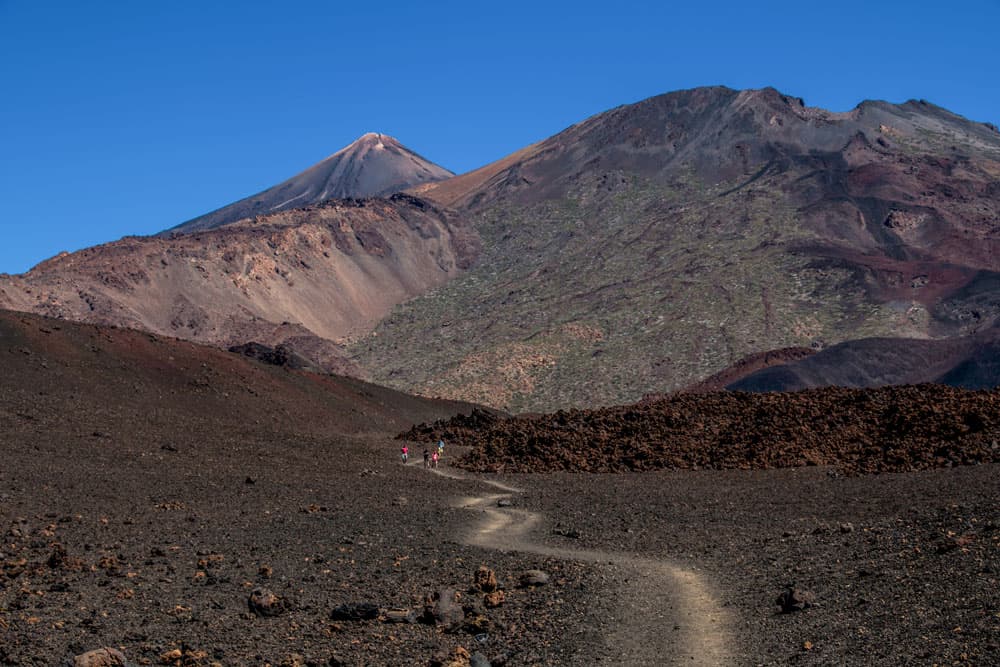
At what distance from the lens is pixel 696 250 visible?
92.2m

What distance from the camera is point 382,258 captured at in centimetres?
10900

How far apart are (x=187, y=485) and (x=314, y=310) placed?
7727 centimetres

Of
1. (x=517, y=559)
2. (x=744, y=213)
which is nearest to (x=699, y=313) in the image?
(x=744, y=213)

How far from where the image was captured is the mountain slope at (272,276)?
261 feet

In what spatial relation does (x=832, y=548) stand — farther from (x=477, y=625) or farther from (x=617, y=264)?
(x=617, y=264)

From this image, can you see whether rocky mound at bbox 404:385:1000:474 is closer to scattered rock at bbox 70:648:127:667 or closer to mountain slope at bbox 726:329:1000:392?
scattered rock at bbox 70:648:127:667

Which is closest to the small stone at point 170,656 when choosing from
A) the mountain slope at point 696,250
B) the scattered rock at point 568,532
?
the scattered rock at point 568,532

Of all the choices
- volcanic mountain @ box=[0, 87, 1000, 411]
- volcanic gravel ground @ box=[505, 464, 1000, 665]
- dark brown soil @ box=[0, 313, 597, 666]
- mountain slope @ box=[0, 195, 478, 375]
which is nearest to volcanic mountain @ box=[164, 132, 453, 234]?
volcanic mountain @ box=[0, 87, 1000, 411]

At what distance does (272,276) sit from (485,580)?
8787 centimetres

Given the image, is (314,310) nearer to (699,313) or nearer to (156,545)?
(699,313)

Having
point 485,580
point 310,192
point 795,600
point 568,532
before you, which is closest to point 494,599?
point 485,580

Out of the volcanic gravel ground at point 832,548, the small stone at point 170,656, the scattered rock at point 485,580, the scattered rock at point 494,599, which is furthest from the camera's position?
the scattered rock at point 485,580

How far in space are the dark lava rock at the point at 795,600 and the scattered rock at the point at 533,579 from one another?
9.30ft

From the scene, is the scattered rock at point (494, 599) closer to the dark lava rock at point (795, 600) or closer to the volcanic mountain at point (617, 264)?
the dark lava rock at point (795, 600)
